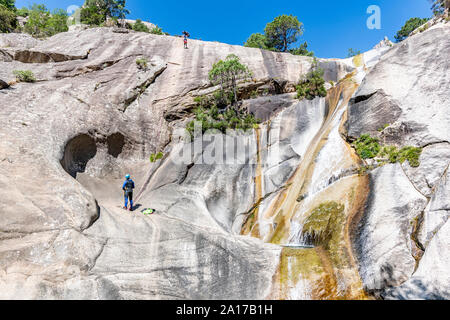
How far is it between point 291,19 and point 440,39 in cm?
3177

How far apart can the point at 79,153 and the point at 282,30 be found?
3874cm

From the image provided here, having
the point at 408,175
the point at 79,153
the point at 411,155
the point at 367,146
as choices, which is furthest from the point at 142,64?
the point at 408,175

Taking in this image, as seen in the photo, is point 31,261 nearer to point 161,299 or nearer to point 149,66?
point 161,299

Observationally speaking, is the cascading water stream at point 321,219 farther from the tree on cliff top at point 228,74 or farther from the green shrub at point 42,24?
the green shrub at point 42,24

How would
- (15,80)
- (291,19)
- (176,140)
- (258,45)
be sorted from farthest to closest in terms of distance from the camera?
(258,45)
(291,19)
(176,140)
(15,80)

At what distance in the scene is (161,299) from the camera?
739 cm

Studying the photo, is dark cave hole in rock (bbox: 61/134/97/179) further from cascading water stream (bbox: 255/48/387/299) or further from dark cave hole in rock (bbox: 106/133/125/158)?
cascading water stream (bbox: 255/48/387/299)

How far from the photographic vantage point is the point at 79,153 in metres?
15.2

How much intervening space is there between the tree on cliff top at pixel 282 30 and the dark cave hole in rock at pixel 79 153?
36861 millimetres

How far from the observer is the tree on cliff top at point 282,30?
134 feet

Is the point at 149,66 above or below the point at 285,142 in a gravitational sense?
above

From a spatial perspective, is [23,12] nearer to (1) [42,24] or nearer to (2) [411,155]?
(1) [42,24]
